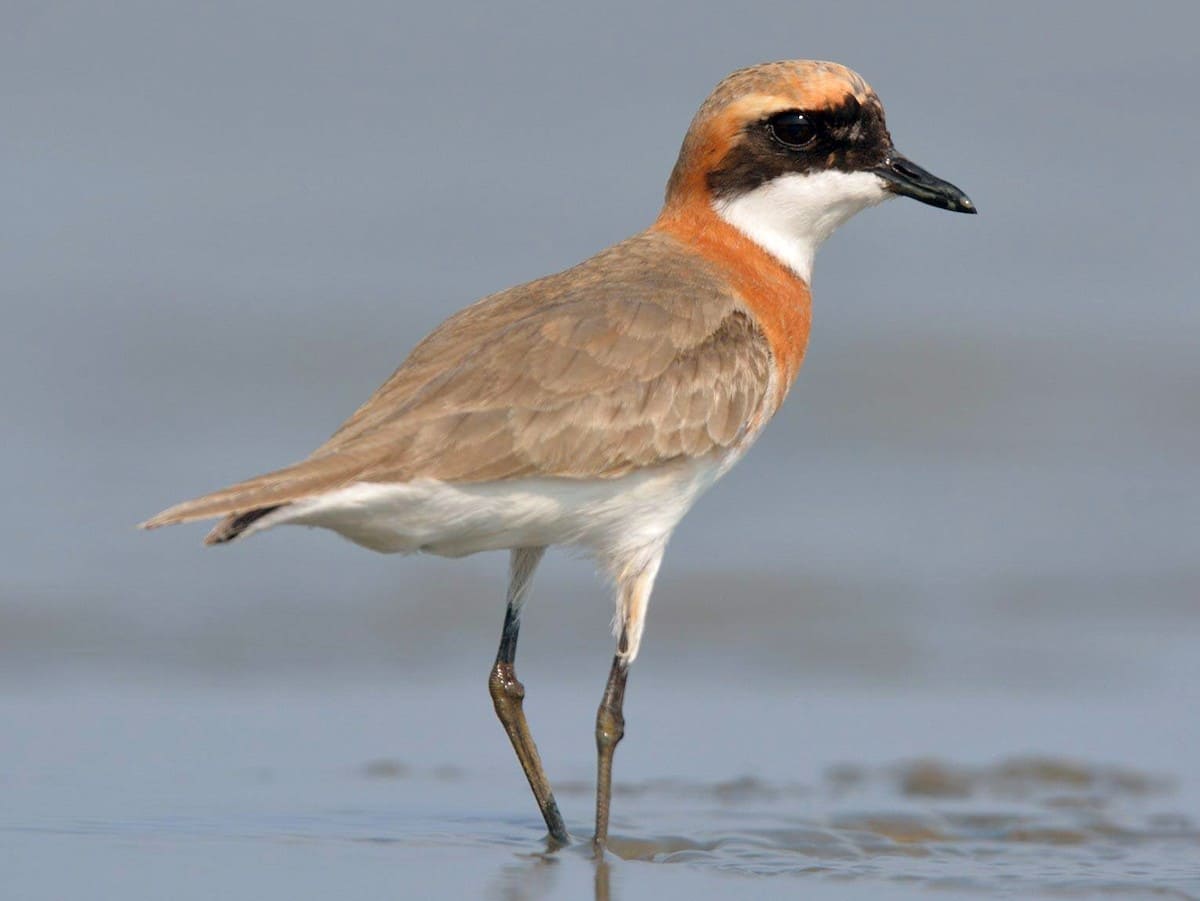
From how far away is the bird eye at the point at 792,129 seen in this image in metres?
8.34

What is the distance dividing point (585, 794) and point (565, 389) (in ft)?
7.01

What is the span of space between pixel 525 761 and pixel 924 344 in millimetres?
9197

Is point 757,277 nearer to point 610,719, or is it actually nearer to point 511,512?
point 511,512

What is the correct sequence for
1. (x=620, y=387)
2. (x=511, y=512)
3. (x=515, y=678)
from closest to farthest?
(x=511, y=512) < (x=620, y=387) < (x=515, y=678)

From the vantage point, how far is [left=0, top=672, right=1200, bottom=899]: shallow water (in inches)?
287

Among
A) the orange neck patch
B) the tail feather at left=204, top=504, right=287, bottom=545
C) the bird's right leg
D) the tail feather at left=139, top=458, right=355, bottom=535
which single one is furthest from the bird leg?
the tail feather at left=204, top=504, right=287, bottom=545

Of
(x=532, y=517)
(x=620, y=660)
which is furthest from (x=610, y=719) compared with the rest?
(x=532, y=517)

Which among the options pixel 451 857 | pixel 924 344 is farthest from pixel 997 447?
pixel 451 857

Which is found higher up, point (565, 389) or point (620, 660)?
point (565, 389)

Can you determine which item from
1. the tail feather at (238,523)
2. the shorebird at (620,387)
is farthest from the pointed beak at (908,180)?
the tail feather at (238,523)

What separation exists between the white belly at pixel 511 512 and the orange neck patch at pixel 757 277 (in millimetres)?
635

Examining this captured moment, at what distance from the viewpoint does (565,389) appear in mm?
7402

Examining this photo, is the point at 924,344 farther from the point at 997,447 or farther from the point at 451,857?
the point at 451,857

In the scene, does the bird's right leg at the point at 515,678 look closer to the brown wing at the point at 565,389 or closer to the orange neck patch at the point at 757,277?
the brown wing at the point at 565,389
